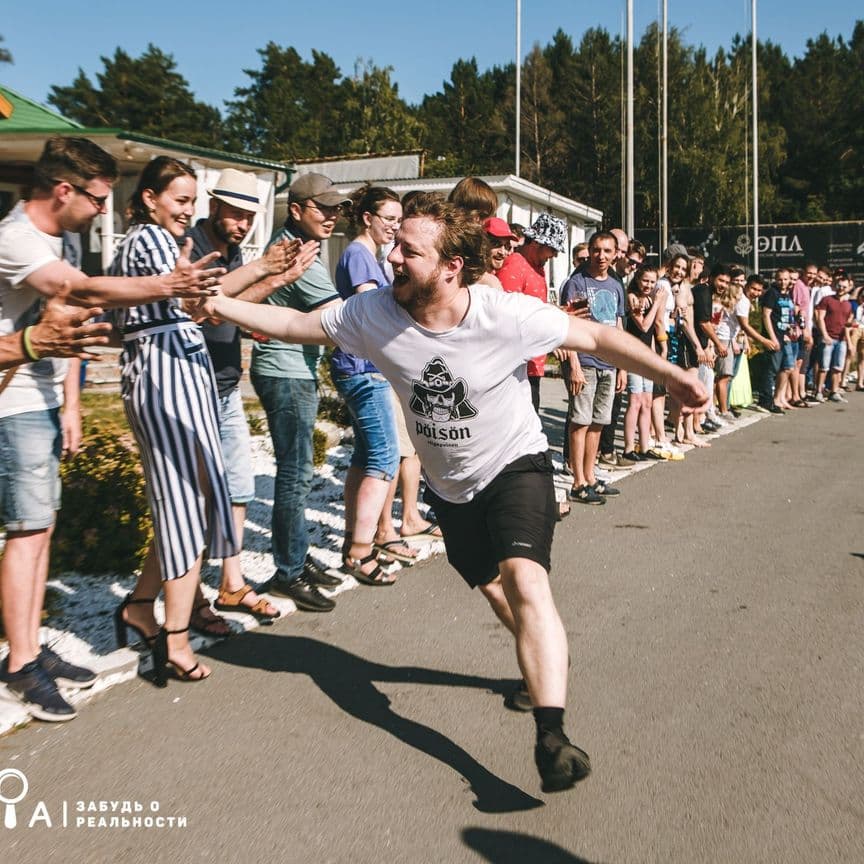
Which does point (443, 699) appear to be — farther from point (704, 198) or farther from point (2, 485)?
point (704, 198)

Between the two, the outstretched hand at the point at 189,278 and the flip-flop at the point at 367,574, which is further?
the flip-flop at the point at 367,574

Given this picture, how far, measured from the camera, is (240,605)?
16.0 ft

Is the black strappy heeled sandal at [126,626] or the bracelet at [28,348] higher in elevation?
the bracelet at [28,348]

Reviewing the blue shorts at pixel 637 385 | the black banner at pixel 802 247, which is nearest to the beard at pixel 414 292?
the blue shorts at pixel 637 385

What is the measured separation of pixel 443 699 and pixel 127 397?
1.81 metres

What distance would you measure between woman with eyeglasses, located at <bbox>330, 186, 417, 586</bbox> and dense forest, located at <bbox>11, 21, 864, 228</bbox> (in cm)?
4393

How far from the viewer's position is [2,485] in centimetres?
363

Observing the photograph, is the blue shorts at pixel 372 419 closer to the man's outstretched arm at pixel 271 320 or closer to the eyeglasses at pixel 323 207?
the eyeglasses at pixel 323 207

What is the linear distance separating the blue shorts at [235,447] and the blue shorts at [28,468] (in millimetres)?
1151

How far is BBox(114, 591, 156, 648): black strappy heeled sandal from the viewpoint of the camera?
4312 millimetres

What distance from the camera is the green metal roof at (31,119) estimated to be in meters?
15.3

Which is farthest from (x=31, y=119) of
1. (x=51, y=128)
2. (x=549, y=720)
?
(x=549, y=720)

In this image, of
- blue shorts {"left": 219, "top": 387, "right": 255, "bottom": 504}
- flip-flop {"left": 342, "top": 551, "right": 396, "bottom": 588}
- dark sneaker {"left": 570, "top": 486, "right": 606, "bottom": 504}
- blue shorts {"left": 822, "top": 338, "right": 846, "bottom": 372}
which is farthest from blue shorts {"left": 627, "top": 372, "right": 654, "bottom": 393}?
blue shorts {"left": 822, "top": 338, "right": 846, "bottom": 372}

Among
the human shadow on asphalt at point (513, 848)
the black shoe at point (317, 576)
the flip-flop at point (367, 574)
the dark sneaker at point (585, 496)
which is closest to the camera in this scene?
the human shadow on asphalt at point (513, 848)
